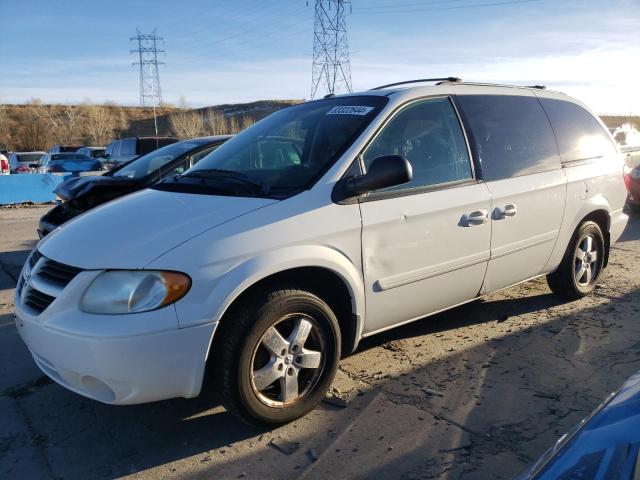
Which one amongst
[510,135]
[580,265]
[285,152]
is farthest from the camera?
[580,265]

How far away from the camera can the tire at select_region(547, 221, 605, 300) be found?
4.71 meters

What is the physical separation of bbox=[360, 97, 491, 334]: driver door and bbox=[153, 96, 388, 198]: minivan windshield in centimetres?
24

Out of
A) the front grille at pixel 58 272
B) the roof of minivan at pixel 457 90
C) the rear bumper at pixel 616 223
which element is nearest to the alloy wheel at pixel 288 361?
the front grille at pixel 58 272

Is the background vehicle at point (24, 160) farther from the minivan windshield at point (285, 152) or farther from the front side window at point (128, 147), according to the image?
the minivan windshield at point (285, 152)

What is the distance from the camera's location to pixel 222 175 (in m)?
3.51

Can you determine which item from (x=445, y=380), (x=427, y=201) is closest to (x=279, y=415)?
(x=445, y=380)

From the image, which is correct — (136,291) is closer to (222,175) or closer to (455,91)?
(222,175)

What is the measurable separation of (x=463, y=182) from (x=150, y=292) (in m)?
2.21

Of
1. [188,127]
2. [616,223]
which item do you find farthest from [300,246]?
[188,127]

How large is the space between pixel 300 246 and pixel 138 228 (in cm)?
85

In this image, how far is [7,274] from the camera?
6266mm

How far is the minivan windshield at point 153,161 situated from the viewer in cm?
646

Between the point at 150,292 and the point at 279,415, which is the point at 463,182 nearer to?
the point at 279,415

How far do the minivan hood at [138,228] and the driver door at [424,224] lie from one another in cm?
75
